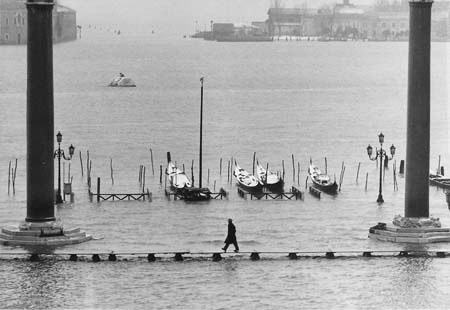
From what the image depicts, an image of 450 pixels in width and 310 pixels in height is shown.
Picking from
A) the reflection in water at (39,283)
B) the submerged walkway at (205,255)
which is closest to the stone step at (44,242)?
the submerged walkway at (205,255)

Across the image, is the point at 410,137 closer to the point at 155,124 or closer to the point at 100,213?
the point at 100,213

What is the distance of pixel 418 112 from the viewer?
30.4 meters

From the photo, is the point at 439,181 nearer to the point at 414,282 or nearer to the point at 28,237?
the point at 28,237

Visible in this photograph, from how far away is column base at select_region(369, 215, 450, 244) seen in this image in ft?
99.2

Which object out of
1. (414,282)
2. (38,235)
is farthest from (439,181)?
(414,282)

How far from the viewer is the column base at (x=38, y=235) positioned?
96.4ft

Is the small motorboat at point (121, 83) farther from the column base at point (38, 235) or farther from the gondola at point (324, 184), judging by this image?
the column base at point (38, 235)

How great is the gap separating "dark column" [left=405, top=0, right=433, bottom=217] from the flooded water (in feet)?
4.48

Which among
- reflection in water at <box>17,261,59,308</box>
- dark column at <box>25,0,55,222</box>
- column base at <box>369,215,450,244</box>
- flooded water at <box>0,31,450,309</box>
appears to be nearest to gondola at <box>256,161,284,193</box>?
flooded water at <box>0,31,450,309</box>

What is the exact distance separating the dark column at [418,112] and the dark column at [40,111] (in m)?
7.32

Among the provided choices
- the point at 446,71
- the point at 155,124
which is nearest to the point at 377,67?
the point at 446,71

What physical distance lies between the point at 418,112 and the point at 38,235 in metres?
8.09

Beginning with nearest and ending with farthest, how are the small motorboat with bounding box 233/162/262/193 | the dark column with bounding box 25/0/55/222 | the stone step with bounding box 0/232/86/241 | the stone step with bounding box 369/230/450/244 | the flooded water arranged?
the flooded water → the dark column with bounding box 25/0/55/222 → the stone step with bounding box 0/232/86/241 → the stone step with bounding box 369/230/450/244 → the small motorboat with bounding box 233/162/262/193

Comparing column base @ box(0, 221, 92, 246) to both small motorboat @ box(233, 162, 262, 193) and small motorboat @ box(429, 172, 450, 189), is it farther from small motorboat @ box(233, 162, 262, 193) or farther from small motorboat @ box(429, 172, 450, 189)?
small motorboat @ box(429, 172, 450, 189)
